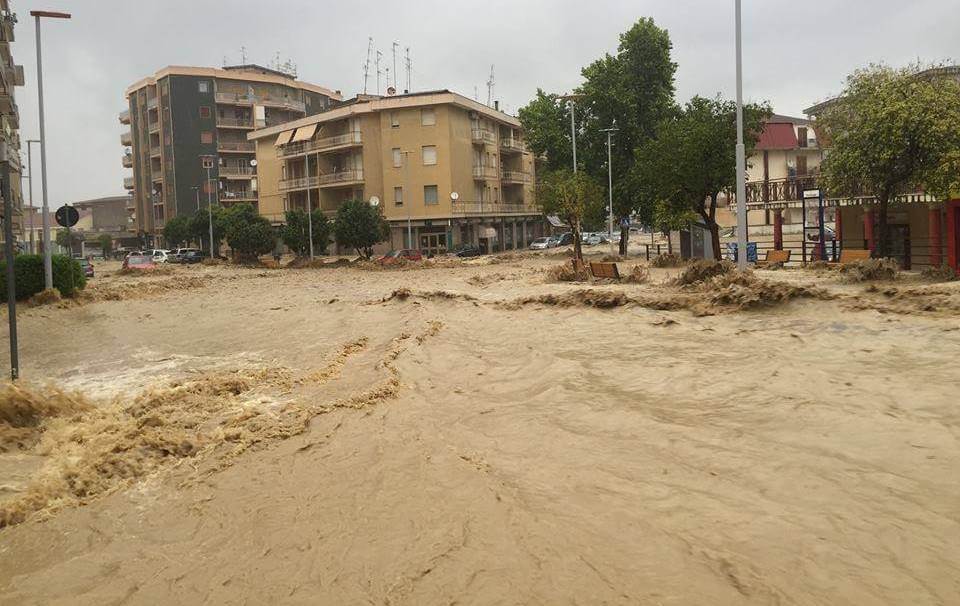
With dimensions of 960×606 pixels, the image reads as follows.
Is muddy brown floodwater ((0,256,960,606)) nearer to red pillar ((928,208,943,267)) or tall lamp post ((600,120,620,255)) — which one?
red pillar ((928,208,943,267))

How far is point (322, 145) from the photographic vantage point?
5866 cm

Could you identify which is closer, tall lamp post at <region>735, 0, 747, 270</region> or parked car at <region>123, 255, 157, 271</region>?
tall lamp post at <region>735, 0, 747, 270</region>

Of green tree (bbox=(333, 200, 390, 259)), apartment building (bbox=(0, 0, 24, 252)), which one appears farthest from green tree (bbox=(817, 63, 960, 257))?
apartment building (bbox=(0, 0, 24, 252))

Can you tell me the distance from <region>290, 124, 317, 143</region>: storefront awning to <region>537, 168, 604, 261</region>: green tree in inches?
885

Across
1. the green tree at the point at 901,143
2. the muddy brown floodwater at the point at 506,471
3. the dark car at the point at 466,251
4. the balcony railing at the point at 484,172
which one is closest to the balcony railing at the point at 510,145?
the balcony railing at the point at 484,172

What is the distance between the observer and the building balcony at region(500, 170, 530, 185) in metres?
66.2

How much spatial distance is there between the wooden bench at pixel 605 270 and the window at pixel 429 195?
1234 inches

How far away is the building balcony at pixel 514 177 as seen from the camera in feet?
217

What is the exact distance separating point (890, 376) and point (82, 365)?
1271 centimetres

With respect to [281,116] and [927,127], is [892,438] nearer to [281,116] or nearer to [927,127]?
[927,127]

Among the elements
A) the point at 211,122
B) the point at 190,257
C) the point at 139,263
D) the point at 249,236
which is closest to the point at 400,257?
the point at 249,236

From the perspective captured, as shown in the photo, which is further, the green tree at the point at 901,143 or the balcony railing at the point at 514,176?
the balcony railing at the point at 514,176

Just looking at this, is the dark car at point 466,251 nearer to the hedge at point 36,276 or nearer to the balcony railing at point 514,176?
the balcony railing at point 514,176

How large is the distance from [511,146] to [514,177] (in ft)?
9.06
